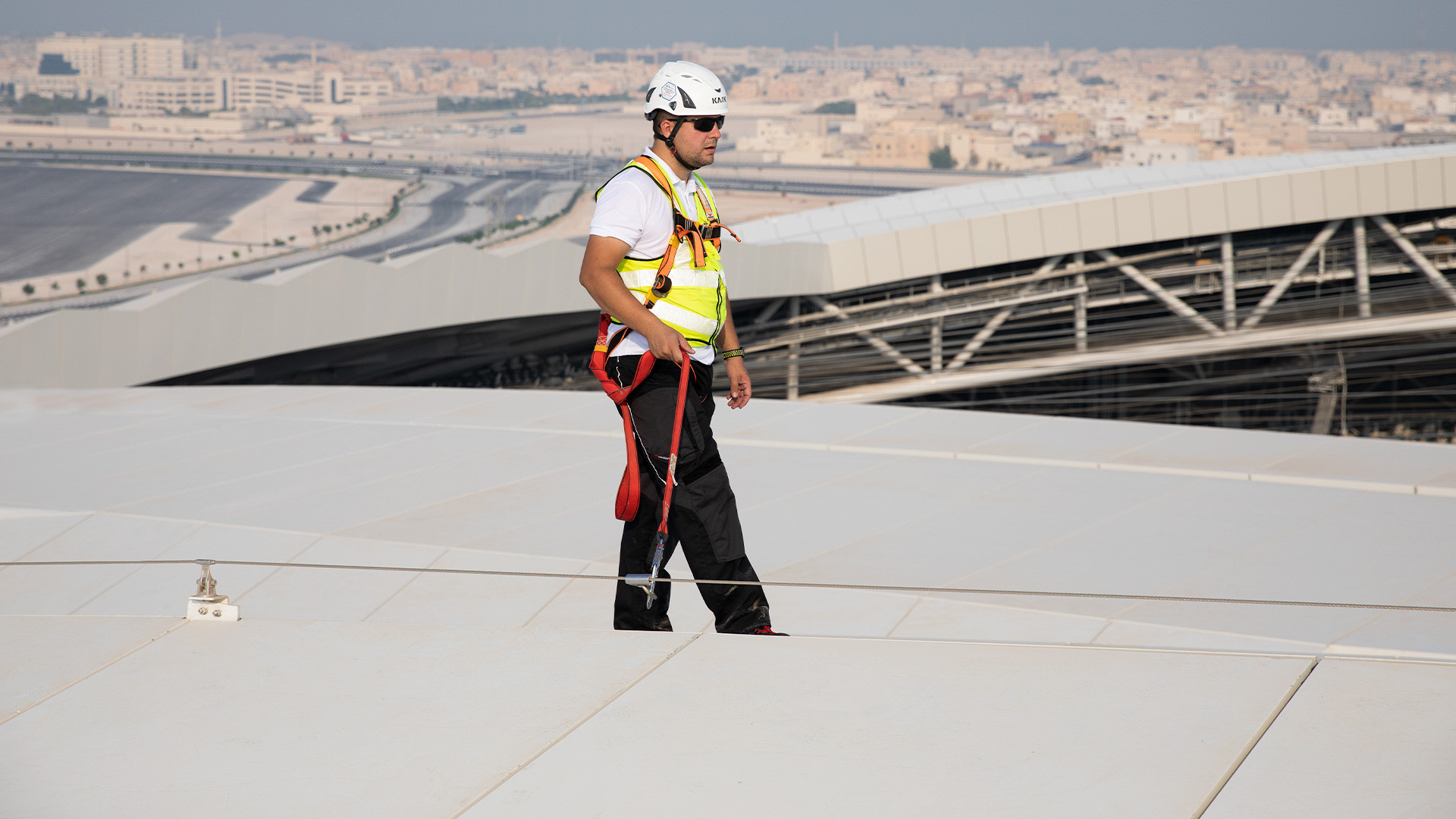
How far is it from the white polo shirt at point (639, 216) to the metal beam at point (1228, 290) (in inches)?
589

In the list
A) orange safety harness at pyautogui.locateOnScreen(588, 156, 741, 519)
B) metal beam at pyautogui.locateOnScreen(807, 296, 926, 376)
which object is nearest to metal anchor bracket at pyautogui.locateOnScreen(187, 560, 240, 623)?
orange safety harness at pyautogui.locateOnScreen(588, 156, 741, 519)

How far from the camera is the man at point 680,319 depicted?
3.34 metres

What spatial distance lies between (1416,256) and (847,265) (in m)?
7.94

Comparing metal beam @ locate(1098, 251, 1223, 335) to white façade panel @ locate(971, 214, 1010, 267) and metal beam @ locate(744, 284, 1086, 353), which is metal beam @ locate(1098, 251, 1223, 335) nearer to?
metal beam @ locate(744, 284, 1086, 353)

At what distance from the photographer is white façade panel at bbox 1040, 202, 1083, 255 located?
52.6 ft

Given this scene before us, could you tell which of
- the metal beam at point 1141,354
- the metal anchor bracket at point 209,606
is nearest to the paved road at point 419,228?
the metal beam at point 1141,354

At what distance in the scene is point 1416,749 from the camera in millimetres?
2533

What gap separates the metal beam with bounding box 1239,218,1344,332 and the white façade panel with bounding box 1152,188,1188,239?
6.02ft

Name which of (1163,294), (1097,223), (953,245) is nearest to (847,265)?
(953,245)

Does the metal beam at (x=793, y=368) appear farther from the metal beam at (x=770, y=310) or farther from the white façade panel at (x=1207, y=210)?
the white façade panel at (x=1207, y=210)

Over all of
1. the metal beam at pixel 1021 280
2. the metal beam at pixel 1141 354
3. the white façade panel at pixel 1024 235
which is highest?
the white façade panel at pixel 1024 235

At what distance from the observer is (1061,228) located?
16.1 m

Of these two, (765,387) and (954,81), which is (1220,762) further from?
(954,81)

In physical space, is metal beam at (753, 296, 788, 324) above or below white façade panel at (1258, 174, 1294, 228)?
below
